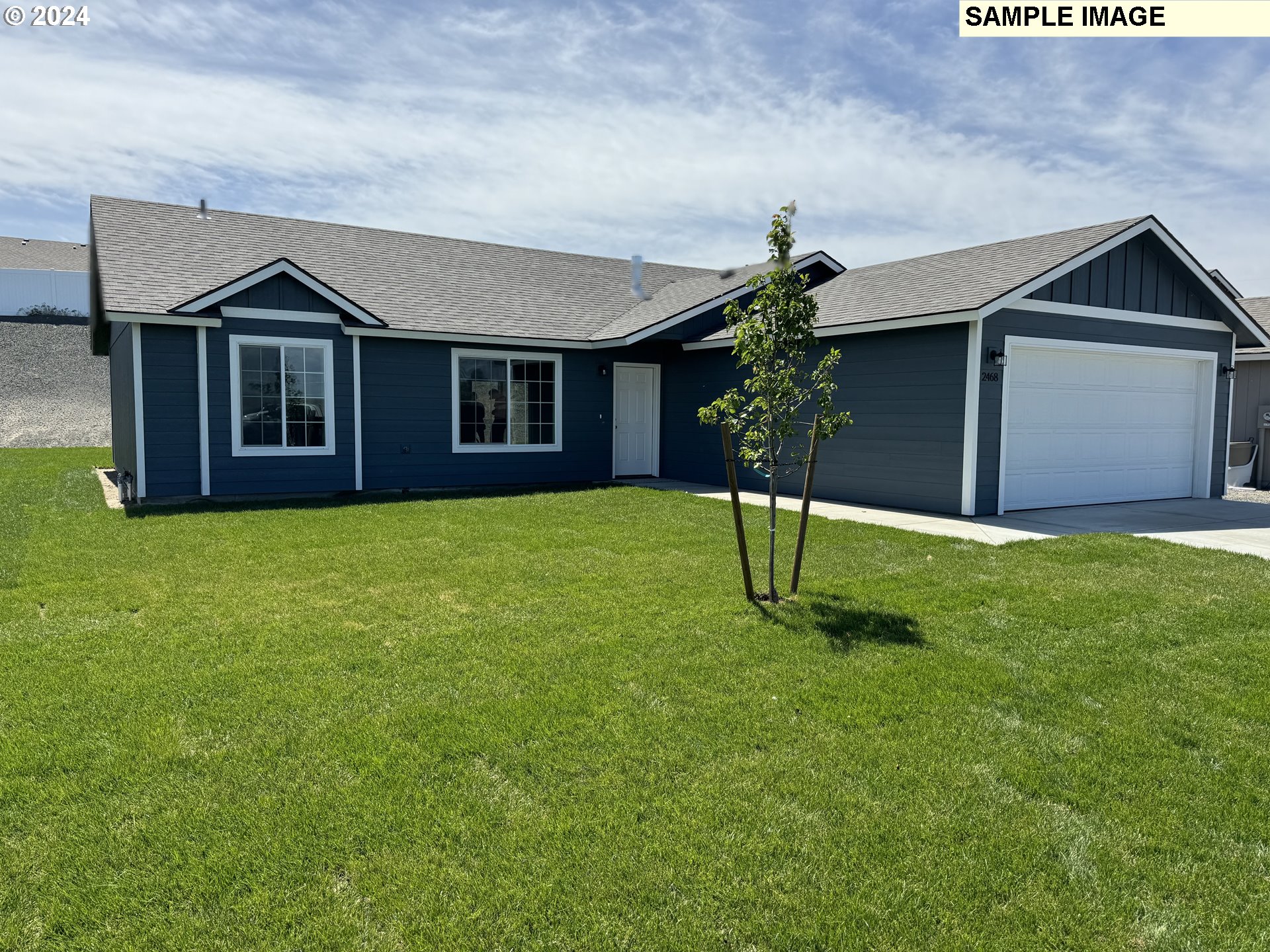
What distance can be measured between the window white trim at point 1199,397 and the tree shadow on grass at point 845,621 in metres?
5.91

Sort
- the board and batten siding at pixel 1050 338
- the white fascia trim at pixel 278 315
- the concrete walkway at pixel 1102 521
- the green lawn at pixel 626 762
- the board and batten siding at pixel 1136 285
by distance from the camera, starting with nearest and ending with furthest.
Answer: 1. the green lawn at pixel 626 762
2. the concrete walkway at pixel 1102 521
3. the board and batten siding at pixel 1050 338
4. the board and batten siding at pixel 1136 285
5. the white fascia trim at pixel 278 315

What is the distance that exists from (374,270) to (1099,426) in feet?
40.8

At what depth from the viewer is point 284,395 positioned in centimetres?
1227

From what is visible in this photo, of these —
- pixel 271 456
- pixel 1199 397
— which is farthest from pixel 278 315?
pixel 1199 397

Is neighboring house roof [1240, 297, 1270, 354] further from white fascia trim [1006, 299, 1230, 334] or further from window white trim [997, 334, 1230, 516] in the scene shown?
white fascia trim [1006, 299, 1230, 334]

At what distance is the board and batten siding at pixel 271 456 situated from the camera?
38.5ft

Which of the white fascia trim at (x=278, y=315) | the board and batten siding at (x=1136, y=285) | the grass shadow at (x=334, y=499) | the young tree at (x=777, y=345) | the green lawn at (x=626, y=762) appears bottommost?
the green lawn at (x=626, y=762)

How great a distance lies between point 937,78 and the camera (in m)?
10.5

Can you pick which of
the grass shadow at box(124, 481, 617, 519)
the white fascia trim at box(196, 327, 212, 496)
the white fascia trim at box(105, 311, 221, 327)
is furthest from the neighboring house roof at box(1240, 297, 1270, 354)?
the white fascia trim at box(196, 327, 212, 496)

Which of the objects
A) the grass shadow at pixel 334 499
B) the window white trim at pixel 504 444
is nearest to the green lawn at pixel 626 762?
the grass shadow at pixel 334 499

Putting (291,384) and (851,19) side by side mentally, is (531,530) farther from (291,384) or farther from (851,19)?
(851,19)

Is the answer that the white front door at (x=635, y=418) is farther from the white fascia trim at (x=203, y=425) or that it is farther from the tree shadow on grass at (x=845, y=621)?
the tree shadow on grass at (x=845, y=621)

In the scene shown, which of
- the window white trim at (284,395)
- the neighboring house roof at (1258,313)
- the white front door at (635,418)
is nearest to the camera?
the window white trim at (284,395)

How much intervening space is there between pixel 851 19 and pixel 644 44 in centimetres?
251
